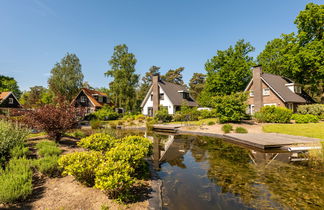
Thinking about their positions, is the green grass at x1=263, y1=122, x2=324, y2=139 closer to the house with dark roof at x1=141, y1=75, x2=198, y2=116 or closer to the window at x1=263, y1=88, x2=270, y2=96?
the window at x1=263, y1=88, x2=270, y2=96

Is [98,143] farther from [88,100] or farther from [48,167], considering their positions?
[88,100]

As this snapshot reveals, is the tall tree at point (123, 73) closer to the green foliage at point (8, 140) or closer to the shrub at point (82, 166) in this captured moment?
the green foliage at point (8, 140)

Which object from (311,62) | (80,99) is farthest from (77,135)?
(311,62)

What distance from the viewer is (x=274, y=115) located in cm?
2050

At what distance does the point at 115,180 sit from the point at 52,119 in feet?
21.6

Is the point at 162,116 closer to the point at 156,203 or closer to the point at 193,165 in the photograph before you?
the point at 193,165

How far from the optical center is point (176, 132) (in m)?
18.6

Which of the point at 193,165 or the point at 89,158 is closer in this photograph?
the point at 89,158

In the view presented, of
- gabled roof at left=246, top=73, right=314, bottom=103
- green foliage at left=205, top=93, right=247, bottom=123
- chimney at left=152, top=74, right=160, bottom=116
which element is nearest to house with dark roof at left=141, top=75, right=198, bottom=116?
chimney at left=152, top=74, right=160, bottom=116

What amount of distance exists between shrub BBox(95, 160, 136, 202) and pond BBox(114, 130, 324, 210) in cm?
122

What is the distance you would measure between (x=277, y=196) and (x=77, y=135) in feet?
39.5

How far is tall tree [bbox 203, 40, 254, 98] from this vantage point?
34.0 meters

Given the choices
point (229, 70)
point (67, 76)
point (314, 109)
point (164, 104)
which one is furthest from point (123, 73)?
point (314, 109)

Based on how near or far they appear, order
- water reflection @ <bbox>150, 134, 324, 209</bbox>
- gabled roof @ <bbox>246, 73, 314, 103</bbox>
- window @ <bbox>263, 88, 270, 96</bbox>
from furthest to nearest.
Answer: window @ <bbox>263, 88, 270, 96</bbox> < gabled roof @ <bbox>246, 73, 314, 103</bbox> < water reflection @ <bbox>150, 134, 324, 209</bbox>
